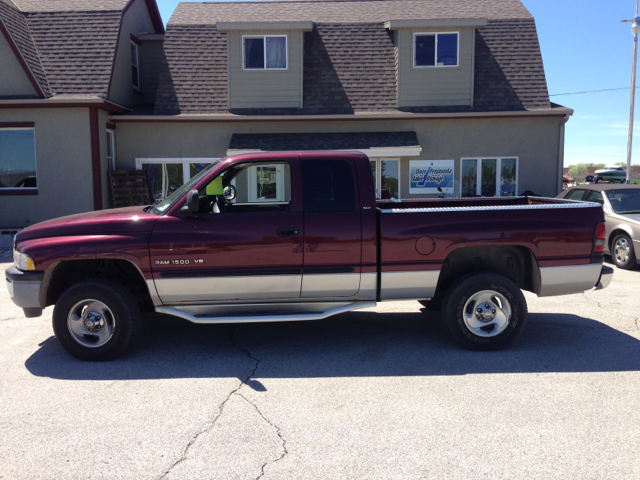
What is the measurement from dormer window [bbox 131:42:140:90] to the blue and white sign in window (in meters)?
9.36

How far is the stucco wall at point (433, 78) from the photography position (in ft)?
53.3

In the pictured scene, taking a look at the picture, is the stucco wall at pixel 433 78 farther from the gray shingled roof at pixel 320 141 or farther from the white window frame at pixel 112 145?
the white window frame at pixel 112 145

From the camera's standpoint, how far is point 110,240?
5.22 metres

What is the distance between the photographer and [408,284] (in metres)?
5.57

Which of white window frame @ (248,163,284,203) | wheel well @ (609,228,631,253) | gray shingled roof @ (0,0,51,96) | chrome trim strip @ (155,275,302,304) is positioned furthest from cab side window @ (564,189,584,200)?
gray shingled roof @ (0,0,51,96)

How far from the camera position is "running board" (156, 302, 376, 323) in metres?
5.35

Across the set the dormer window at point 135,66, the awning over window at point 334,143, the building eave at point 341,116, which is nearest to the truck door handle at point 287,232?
the awning over window at point 334,143

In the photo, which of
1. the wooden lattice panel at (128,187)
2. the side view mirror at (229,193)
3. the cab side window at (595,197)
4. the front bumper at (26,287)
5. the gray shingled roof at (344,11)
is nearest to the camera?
the front bumper at (26,287)

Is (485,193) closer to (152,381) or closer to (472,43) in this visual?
(472,43)

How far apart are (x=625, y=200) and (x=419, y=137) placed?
6.38 metres

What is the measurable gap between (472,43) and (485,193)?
436cm

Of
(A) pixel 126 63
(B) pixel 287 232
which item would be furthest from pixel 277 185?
(A) pixel 126 63

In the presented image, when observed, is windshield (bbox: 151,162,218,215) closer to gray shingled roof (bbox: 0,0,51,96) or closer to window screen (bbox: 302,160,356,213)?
window screen (bbox: 302,160,356,213)

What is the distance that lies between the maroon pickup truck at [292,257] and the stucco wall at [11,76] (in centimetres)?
1081
